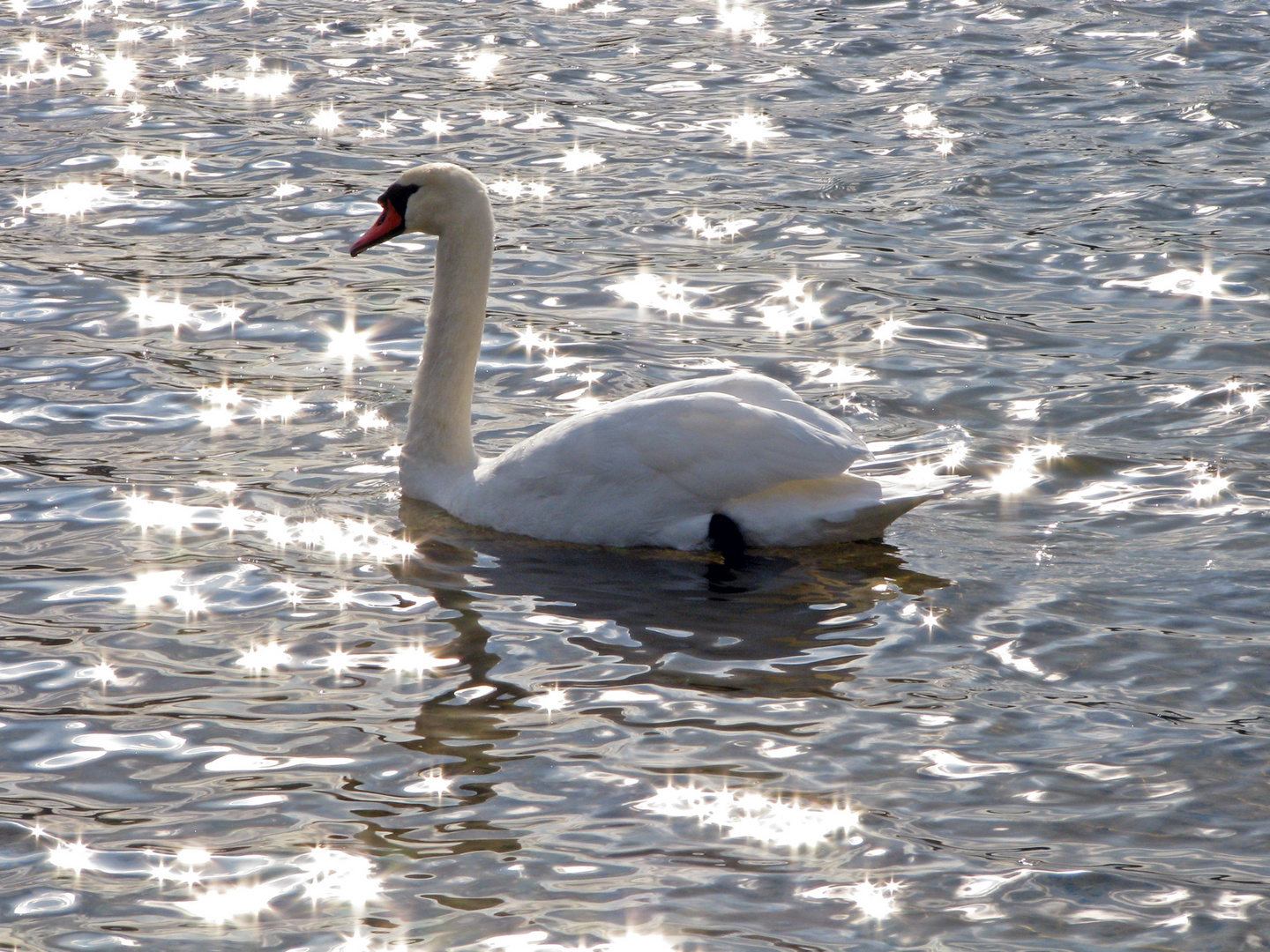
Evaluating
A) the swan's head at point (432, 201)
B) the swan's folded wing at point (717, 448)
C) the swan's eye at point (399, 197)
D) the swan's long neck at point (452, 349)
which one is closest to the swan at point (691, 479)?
the swan's folded wing at point (717, 448)

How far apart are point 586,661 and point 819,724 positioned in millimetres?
975

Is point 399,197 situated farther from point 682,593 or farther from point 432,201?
point 682,593

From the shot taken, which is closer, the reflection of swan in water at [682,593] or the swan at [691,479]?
the reflection of swan in water at [682,593]

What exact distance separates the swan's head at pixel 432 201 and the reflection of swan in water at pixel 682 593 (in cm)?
140

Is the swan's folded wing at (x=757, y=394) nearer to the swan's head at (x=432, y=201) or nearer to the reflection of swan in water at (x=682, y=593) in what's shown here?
the reflection of swan in water at (x=682, y=593)

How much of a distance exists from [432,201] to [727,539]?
225 cm

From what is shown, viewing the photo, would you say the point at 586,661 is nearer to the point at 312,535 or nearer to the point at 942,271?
the point at 312,535

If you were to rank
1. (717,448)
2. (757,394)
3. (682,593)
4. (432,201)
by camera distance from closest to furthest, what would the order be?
(682,593) → (717,448) → (757,394) → (432,201)

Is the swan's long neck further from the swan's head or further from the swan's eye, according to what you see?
the swan's eye

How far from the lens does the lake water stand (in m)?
4.91

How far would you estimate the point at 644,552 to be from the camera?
24.0ft

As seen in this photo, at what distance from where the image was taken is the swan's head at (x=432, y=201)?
7.88 m

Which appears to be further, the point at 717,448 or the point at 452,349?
the point at 452,349

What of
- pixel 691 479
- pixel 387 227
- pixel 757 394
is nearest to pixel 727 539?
pixel 691 479
